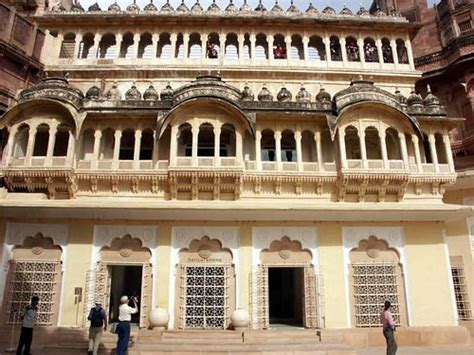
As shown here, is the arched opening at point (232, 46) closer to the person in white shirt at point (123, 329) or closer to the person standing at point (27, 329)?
the person in white shirt at point (123, 329)

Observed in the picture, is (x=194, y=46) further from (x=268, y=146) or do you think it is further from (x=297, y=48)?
(x=268, y=146)

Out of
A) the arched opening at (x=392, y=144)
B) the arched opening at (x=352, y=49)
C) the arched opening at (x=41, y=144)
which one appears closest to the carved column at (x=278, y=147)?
the arched opening at (x=392, y=144)

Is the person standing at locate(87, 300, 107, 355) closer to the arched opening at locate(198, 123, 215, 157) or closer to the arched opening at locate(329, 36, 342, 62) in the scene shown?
the arched opening at locate(198, 123, 215, 157)

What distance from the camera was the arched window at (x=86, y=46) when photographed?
19562 millimetres

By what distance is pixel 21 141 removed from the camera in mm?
15648

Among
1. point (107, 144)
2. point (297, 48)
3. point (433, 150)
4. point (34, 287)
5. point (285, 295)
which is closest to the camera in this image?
point (34, 287)

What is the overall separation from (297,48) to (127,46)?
882cm

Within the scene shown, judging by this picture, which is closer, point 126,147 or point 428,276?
point 428,276

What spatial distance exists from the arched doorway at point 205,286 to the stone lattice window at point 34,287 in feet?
14.3

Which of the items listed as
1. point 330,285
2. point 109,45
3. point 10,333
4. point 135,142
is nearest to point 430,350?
point 330,285

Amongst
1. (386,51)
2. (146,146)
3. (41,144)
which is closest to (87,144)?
(41,144)

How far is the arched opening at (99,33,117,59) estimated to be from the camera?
19634 mm

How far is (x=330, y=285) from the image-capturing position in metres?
13.6

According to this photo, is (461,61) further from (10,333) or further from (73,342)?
(10,333)
